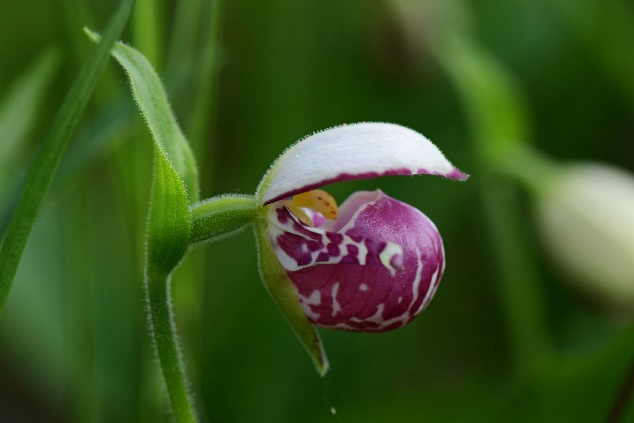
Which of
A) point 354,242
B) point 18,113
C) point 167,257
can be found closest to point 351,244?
point 354,242

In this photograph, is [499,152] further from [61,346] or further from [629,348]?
[61,346]

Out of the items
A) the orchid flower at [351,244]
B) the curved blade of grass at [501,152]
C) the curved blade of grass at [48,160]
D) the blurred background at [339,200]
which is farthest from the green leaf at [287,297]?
the curved blade of grass at [501,152]

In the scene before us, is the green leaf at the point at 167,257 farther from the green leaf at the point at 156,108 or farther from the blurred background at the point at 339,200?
the blurred background at the point at 339,200

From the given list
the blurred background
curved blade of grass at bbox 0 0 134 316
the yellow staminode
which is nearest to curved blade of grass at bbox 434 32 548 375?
the blurred background

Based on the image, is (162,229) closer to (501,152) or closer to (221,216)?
(221,216)

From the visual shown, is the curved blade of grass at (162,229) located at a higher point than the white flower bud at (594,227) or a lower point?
higher

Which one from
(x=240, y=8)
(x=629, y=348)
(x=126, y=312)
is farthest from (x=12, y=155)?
(x=240, y=8)

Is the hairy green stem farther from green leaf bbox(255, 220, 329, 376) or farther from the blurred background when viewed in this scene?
the blurred background
